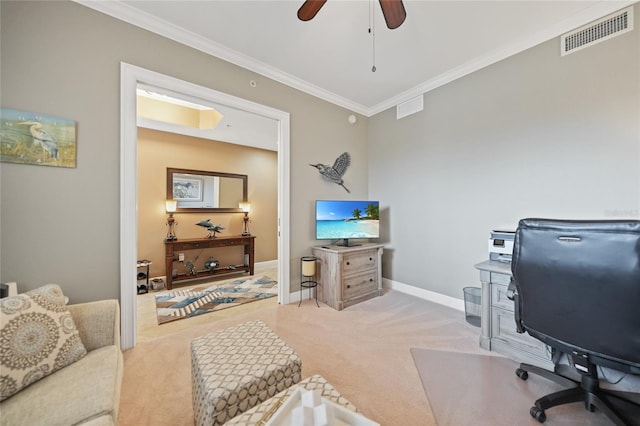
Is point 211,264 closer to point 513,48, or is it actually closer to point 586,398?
point 586,398

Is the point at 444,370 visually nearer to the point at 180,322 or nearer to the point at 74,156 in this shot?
the point at 180,322

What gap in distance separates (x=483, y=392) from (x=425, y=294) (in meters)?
1.68

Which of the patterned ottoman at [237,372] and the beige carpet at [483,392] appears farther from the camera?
the beige carpet at [483,392]

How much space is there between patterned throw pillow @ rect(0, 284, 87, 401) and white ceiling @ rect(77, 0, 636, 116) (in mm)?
2261

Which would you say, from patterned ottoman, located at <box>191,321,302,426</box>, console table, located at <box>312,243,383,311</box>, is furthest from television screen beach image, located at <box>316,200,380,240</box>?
patterned ottoman, located at <box>191,321,302,426</box>

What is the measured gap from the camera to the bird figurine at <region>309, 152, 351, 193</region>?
3.41 meters

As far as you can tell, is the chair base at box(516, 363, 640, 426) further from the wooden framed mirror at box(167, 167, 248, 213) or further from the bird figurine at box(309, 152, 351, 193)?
the wooden framed mirror at box(167, 167, 248, 213)

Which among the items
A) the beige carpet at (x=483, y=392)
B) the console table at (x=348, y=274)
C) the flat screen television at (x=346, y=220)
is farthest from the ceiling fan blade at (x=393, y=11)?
the beige carpet at (x=483, y=392)

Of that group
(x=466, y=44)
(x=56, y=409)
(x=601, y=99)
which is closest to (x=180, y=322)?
(x=56, y=409)

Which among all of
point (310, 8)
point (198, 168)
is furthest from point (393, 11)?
point (198, 168)

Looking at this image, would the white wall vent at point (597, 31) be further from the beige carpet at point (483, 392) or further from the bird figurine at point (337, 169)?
the beige carpet at point (483, 392)

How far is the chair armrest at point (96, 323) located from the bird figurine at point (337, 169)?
8.33 feet

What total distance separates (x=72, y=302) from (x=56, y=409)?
1304 mm

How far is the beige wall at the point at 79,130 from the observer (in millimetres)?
1652
